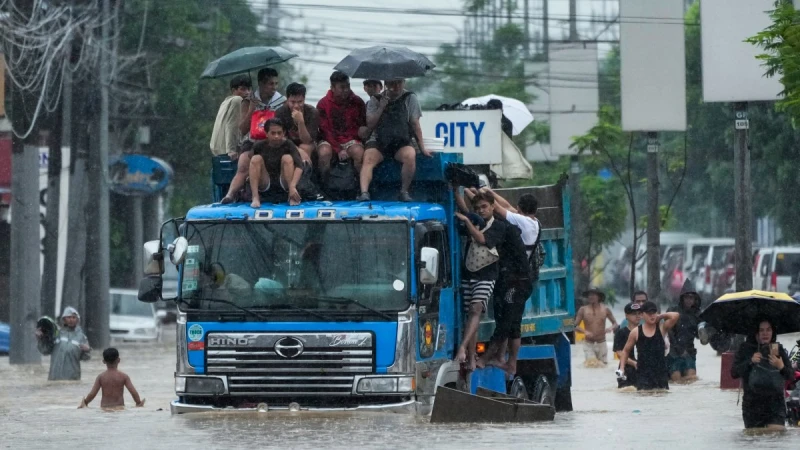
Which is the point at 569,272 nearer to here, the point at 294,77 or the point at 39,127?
the point at 39,127

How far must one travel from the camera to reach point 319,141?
14500mm

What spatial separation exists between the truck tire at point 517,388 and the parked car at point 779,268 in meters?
25.7

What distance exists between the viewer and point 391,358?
42.7 feet

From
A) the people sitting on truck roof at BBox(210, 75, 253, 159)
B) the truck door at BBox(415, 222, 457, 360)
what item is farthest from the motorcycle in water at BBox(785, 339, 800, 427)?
the people sitting on truck roof at BBox(210, 75, 253, 159)

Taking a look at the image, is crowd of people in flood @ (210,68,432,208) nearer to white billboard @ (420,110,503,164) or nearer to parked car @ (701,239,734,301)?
white billboard @ (420,110,503,164)

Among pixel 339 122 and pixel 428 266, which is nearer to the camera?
pixel 428 266

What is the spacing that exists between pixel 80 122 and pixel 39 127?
2832mm

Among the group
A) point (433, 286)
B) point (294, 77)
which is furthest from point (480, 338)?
point (294, 77)

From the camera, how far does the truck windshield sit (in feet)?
43.0

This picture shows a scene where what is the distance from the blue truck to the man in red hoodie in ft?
2.57

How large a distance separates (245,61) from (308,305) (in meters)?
3.40

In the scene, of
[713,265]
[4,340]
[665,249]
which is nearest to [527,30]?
[665,249]

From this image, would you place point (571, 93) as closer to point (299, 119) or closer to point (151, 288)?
point (299, 119)

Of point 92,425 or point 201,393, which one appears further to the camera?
point 92,425
